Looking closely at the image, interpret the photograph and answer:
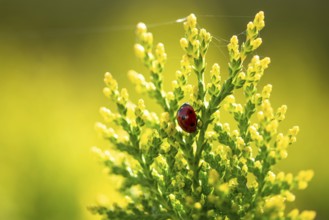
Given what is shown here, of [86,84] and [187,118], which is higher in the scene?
[86,84]

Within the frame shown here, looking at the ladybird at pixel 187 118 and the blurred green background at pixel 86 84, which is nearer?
the ladybird at pixel 187 118

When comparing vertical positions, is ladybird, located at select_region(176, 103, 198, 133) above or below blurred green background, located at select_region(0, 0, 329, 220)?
below

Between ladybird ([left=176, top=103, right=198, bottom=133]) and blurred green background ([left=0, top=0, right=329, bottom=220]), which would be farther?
blurred green background ([left=0, top=0, right=329, bottom=220])

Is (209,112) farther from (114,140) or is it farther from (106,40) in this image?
(106,40)

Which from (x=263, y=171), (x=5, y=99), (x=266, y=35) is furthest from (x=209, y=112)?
(x=266, y=35)
